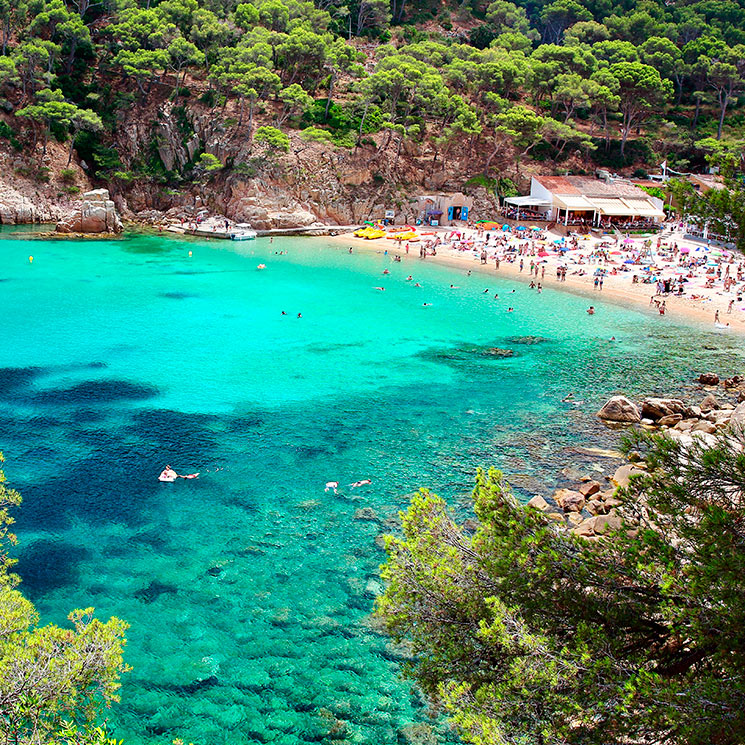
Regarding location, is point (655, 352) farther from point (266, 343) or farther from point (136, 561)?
point (136, 561)

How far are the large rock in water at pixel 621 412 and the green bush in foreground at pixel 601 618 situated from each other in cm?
1955

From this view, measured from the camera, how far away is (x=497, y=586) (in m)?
11.4

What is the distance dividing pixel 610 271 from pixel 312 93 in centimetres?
4365

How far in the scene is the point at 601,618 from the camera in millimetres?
10492

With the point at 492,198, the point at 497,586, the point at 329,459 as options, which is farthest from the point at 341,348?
the point at 492,198

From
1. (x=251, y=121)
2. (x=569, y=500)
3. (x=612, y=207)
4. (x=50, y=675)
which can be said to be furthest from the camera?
(x=251, y=121)

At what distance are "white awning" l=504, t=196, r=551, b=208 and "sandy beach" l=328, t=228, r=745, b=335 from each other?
17.7 feet

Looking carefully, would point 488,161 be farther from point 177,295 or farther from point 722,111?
point 177,295

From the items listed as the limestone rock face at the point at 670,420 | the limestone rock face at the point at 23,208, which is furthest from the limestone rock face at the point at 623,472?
the limestone rock face at the point at 23,208

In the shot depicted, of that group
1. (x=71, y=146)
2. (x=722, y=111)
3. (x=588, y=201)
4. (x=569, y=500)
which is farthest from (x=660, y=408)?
(x=722, y=111)

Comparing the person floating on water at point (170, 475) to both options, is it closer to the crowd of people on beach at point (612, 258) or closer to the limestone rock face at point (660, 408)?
the limestone rock face at point (660, 408)

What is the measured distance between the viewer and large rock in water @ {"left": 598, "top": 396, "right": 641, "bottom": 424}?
30000mm

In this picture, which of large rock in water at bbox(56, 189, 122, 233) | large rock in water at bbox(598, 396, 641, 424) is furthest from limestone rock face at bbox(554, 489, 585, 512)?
large rock in water at bbox(56, 189, 122, 233)

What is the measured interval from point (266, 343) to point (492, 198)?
153 feet
